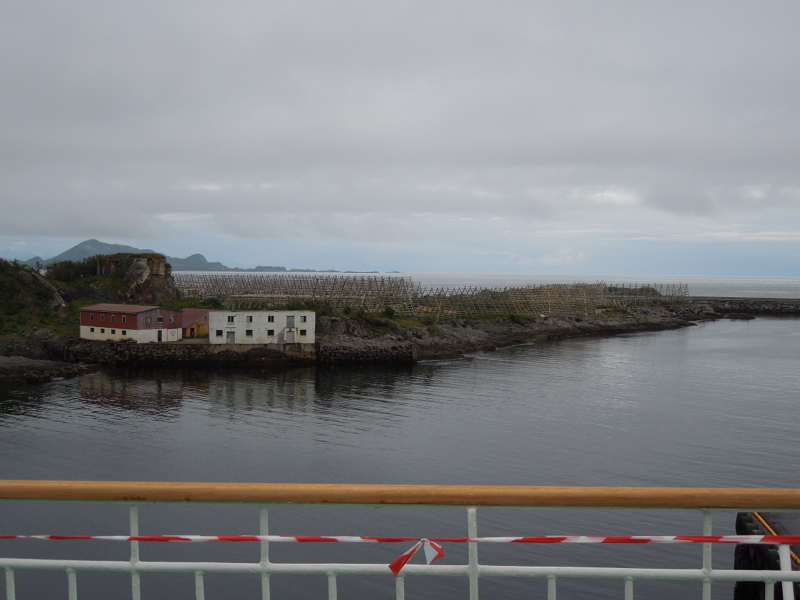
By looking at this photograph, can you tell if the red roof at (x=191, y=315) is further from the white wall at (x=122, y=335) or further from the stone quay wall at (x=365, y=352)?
the stone quay wall at (x=365, y=352)

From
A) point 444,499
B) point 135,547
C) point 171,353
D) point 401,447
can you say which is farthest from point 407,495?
point 171,353

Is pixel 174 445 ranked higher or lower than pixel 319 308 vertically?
lower

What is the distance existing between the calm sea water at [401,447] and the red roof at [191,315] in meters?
6.39

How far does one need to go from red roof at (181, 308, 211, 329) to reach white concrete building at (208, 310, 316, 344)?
4.30 metres

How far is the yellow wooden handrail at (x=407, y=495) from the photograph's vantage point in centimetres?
222

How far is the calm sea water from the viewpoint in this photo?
12.6 m

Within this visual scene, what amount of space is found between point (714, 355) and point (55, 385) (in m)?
46.3

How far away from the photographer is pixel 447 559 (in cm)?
1230

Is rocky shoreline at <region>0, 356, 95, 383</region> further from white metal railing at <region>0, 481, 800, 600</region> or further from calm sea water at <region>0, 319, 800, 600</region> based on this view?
white metal railing at <region>0, 481, 800, 600</region>

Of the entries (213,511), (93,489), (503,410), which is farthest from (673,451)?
(93,489)

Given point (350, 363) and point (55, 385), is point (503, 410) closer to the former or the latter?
point (350, 363)

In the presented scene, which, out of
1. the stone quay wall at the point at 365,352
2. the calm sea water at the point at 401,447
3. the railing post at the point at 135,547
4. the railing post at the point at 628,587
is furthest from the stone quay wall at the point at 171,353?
the railing post at the point at 628,587

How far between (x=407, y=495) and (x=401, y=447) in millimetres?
18841

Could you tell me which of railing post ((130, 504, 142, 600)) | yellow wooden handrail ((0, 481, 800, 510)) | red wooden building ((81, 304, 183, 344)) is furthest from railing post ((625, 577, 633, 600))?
red wooden building ((81, 304, 183, 344))
